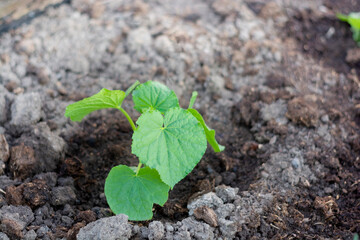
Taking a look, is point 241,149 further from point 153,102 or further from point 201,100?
point 153,102

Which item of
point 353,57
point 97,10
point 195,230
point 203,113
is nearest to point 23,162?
point 195,230

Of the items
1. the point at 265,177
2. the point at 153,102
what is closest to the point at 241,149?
the point at 265,177

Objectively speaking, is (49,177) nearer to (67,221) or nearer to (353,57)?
(67,221)

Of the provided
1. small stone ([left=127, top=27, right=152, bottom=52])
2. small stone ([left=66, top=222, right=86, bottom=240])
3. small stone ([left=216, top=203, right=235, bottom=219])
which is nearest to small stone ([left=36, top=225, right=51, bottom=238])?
small stone ([left=66, top=222, right=86, bottom=240])

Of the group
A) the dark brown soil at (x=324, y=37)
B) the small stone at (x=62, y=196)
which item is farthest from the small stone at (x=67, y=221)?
the dark brown soil at (x=324, y=37)

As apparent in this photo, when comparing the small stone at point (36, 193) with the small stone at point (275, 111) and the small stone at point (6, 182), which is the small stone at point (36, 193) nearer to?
the small stone at point (6, 182)

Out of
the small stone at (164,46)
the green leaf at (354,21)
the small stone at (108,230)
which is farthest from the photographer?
the green leaf at (354,21)

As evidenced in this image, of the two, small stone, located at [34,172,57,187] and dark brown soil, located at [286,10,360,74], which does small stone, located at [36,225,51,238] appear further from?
dark brown soil, located at [286,10,360,74]
